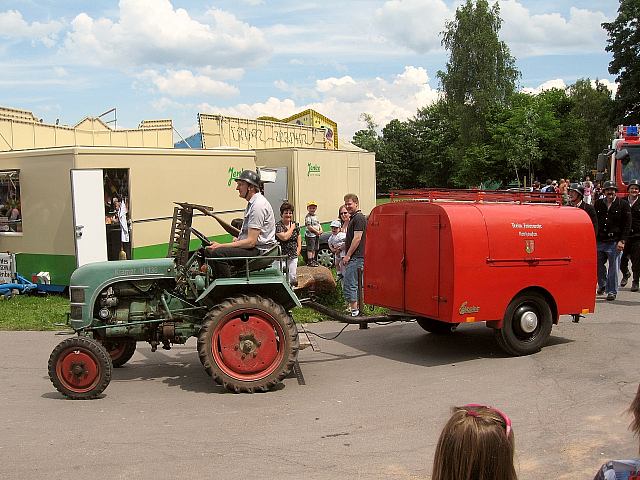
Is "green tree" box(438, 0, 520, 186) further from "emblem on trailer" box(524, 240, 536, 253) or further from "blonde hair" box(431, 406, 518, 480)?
"blonde hair" box(431, 406, 518, 480)

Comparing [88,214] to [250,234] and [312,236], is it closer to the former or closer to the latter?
[312,236]

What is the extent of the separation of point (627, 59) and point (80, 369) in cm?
4953

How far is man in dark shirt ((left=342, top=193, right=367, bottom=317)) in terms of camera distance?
10078mm

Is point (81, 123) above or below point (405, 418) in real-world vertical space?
above

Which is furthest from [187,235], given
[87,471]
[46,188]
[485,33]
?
[485,33]

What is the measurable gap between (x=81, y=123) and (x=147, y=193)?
23.3 ft

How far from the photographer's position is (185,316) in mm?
7406

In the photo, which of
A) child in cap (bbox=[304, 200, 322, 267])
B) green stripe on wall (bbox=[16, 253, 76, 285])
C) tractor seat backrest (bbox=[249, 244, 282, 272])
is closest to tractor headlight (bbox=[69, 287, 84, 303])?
tractor seat backrest (bbox=[249, 244, 282, 272])

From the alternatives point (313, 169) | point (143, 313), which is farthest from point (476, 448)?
point (313, 169)

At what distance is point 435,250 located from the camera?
26.2 ft

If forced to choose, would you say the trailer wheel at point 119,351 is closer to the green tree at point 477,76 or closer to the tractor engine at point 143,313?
the tractor engine at point 143,313

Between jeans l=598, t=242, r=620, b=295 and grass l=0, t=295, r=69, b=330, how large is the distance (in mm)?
8762

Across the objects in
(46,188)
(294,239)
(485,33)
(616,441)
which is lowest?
(616,441)

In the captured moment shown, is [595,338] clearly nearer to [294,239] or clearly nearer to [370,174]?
[294,239]
